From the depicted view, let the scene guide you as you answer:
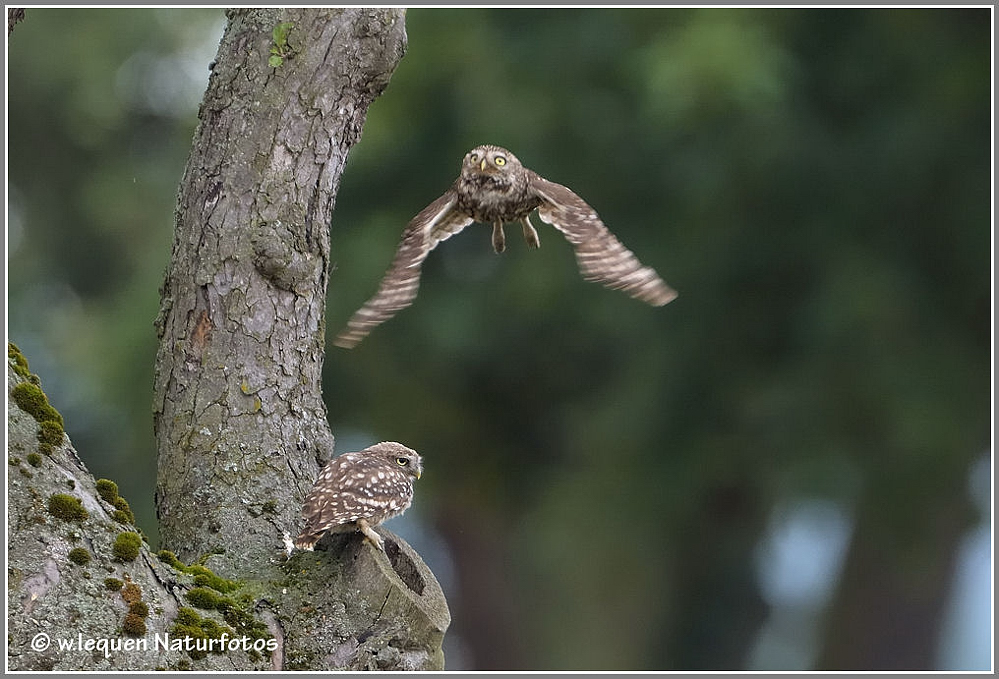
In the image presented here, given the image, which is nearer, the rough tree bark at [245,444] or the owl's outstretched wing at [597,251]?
the rough tree bark at [245,444]

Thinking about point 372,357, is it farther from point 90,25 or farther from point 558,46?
point 90,25

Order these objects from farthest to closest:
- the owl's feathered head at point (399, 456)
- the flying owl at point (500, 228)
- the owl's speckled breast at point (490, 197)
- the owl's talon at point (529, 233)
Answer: the owl's talon at point (529, 233), the owl's speckled breast at point (490, 197), the owl's feathered head at point (399, 456), the flying owl at point (500, 228)

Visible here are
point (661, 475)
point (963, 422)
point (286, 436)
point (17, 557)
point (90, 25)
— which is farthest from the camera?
point (90, 25)

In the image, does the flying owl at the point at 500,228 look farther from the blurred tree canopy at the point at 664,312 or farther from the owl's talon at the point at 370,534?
the blurred tree canopy at the point at 664,312

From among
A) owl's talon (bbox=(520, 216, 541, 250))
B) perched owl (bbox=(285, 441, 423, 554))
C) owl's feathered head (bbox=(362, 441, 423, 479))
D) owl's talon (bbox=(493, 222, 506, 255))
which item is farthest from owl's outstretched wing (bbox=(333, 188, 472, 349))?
owl's feathered head (bbox=(362, 441, 423, 479))

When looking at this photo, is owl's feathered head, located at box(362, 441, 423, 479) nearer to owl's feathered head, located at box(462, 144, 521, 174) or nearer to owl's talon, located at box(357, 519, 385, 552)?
owl's talon, located at box(357, 519, 385, 552)

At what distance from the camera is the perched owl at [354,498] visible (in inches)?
189

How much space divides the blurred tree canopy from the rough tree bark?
6.43m

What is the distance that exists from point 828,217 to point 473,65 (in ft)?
12.6

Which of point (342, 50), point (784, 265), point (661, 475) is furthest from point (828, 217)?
point (342, 50)

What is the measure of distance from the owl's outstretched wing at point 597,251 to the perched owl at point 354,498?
1.05m

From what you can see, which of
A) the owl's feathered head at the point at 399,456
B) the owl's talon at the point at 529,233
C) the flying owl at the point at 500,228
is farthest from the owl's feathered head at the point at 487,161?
the owl's feathered head at the point at 399,456

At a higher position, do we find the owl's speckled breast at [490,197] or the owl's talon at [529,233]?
the owl's speckled breast at [490,197]

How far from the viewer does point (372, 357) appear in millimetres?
15117
